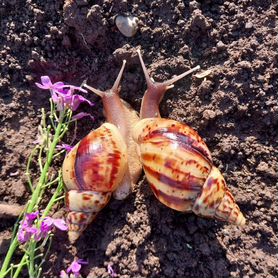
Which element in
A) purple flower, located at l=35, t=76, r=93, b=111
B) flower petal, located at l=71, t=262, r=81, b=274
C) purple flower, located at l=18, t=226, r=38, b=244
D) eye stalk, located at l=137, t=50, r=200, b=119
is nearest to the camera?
purple flower, located at l=18, t=226, r=38, b=244

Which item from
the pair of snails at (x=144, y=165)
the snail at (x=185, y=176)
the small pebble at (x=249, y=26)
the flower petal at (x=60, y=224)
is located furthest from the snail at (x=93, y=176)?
the small pebble at (x=249, y=26)

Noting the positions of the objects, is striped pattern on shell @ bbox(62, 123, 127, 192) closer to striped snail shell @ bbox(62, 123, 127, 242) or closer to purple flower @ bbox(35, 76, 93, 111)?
striped snail shell @ bbox(62, 123, 127, 242)

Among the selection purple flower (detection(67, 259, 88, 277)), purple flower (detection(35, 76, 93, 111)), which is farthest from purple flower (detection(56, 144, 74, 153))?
purple flower (detection(67, 259, 88, 277))

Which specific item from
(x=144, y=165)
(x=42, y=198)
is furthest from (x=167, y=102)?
(x=42, y=198)

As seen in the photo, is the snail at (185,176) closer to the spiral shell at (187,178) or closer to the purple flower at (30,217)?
the spiral shell at (187,178)

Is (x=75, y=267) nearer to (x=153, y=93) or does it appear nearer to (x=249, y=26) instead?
(x=153, y=93)

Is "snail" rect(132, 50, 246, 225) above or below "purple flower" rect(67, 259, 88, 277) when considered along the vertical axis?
above
